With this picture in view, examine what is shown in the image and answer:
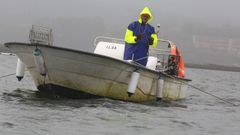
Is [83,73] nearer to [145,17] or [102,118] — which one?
[102,118]

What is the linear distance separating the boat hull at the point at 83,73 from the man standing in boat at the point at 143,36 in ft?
3.21

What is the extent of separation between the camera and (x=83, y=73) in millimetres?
13719

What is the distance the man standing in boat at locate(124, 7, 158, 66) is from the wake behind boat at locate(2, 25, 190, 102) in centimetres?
97

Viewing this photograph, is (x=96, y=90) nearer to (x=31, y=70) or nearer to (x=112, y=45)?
(x=31, y=70)

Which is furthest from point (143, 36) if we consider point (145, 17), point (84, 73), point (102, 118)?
point (102, 118)

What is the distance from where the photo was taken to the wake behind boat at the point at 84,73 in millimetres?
13352

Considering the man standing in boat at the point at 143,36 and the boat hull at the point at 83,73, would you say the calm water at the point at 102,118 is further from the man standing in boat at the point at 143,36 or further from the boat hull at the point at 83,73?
the man standing in boat at the point at 143,36

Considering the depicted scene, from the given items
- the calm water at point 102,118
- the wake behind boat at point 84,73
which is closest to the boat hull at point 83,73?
the wake behind boat at point 84,73

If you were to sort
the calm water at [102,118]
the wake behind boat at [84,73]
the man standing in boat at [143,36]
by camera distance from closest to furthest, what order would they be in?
the calm water at [102,118], the wake behind boat at [84,73], the man standing in boat at [143,36]

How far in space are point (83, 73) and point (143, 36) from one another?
2642mm

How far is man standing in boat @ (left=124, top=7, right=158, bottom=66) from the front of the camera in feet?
50.9

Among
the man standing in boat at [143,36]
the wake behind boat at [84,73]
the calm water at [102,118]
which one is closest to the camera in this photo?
the calm water at [102,118]

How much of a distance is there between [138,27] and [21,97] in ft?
13.0

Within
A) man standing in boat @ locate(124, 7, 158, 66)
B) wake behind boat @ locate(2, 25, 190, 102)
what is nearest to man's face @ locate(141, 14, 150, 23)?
man standing in boat @ locate(124, 7, 158, 66)
